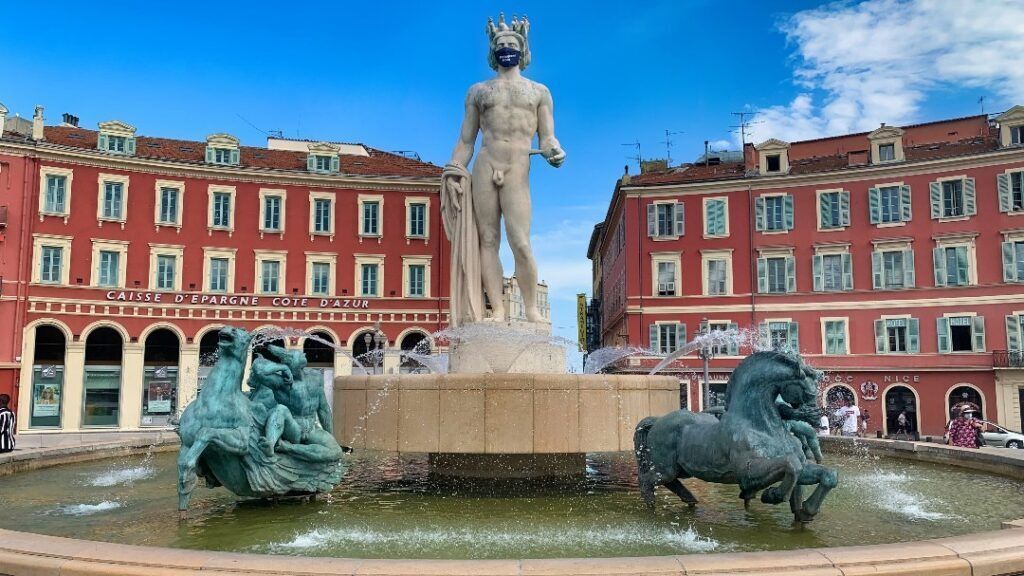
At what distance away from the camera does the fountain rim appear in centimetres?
412

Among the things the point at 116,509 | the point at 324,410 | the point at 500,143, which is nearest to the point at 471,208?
the point at 500,143

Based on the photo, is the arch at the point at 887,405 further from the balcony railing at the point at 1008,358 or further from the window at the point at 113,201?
the window at the point at 113,201

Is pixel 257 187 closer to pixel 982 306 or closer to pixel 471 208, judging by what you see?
pixel 471 208

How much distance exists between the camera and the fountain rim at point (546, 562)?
412cm

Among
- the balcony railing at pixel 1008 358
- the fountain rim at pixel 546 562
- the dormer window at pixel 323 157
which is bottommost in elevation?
the fountain rim at pixel 546 562

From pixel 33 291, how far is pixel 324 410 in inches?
1309

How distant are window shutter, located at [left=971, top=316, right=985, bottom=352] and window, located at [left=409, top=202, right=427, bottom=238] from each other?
26.1 m

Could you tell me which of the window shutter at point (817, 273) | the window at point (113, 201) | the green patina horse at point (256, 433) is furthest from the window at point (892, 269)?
the window at point (113, 201)

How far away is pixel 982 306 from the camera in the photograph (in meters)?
35.1

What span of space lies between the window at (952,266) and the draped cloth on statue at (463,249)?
31.6 m

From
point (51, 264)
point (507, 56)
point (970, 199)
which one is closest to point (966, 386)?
point (970, 199)

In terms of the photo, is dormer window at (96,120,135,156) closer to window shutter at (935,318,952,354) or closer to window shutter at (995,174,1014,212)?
window shutter at (935,318,952,354)

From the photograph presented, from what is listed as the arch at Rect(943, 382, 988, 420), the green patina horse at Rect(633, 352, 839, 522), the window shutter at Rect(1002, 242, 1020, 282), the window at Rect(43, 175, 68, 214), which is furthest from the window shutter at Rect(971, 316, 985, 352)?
the window at Rect(43, 175, 68, 214)

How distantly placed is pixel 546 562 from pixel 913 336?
120 ft
